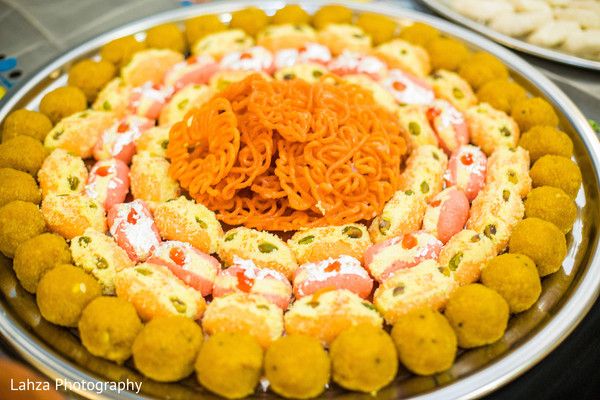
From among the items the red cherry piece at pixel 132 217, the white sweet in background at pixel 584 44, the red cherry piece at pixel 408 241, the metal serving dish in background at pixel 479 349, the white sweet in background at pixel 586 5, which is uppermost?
the white sweet in background at pixel 586 5

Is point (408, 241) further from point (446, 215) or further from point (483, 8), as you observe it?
point (483, 8)

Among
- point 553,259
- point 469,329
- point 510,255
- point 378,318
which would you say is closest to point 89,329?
point 378,318

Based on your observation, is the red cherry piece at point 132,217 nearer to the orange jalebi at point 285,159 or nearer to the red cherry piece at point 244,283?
the orange jalebi at point 285,159

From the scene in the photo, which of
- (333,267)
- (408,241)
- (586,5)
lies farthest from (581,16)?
(333,267)

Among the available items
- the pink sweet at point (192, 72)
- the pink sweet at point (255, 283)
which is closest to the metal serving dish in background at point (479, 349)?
the pink sweet at point (255, 283)

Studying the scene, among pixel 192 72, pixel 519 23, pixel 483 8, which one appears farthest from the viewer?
pixel 483 8
